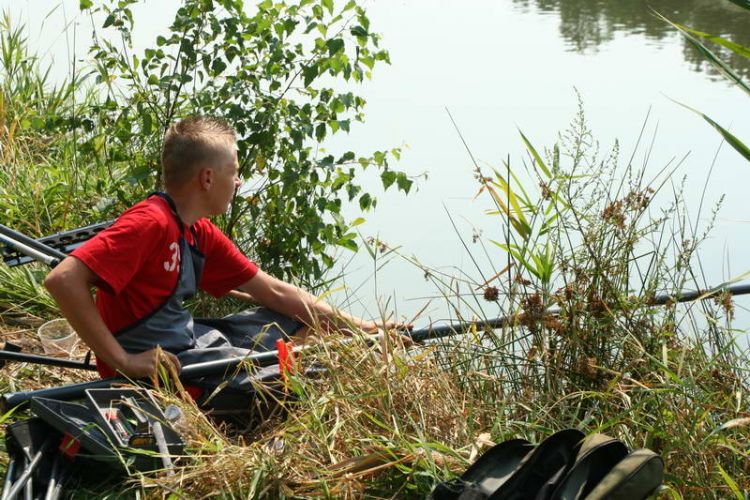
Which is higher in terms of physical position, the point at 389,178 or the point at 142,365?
the point at 389,178

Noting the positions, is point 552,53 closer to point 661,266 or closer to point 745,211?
point 745,211

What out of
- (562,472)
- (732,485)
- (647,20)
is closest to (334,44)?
(562,472)

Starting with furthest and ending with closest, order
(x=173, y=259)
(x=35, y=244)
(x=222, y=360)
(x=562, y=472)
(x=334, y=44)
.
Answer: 1. (x=334, y=44)
2. (x=35, y=244)
3. (x=173, y=259)
4. (x=222, y=360)
5. (x=562, y=472)

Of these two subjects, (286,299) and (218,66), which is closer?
(286,299)

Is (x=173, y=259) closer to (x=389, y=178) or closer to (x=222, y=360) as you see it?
(x=222, y=360)

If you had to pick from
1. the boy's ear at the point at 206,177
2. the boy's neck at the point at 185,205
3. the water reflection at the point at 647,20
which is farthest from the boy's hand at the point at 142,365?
the water reflection at the point at 647,20

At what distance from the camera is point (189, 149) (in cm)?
397

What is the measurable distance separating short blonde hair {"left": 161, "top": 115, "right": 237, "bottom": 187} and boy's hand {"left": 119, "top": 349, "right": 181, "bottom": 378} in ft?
2.06

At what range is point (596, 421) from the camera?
10.8 ft

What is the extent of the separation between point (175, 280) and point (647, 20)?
831cm

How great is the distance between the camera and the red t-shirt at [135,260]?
361cm

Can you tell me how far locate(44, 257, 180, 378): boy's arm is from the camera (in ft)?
11.7

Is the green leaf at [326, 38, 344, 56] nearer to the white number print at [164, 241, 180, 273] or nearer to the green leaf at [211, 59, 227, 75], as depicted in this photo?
the green leaf at [211, 59, 227, 75]

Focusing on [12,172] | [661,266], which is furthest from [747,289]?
[12,172]
